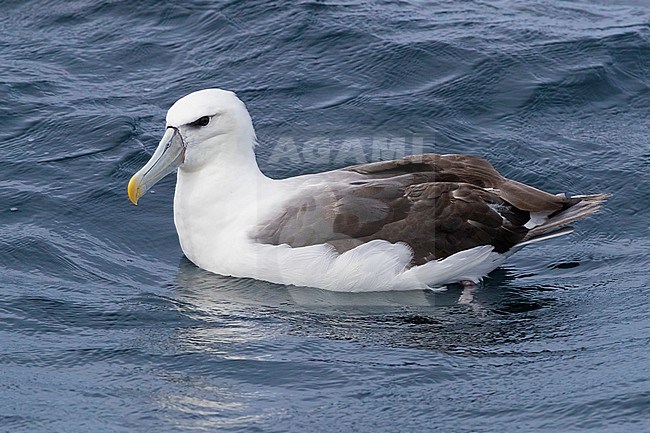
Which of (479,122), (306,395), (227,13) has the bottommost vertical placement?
(306,395)

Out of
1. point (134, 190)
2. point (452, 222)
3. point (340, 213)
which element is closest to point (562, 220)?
point (452, 222)

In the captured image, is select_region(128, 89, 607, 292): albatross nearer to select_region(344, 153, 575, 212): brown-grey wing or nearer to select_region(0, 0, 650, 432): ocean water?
select_region(344, 153, 575, 212): brown-grey wing

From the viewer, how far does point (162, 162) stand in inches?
372

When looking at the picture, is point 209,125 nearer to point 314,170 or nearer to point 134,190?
point 134,190

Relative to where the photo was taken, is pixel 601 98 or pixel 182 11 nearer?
pixel 601 98

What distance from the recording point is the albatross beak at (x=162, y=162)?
30.8 feet

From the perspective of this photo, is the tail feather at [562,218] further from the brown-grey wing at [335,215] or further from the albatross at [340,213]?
the brown-grey wing at [335,215]

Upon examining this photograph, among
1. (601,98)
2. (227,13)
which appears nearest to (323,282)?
(601,98)

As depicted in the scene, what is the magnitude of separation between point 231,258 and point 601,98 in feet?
17.5

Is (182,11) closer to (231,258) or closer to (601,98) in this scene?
(601,98)

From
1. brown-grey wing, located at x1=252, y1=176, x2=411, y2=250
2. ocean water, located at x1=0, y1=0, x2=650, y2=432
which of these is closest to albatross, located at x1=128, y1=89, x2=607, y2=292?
brown-grey wing, located at x1=252, y1=176, x2=411, y2=250

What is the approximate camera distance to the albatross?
359 inches

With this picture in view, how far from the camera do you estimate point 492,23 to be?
1445 centimetres

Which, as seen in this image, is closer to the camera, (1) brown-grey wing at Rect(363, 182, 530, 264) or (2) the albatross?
(2) the albatross
